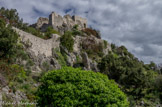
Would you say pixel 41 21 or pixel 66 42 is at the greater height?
pixel 41 21

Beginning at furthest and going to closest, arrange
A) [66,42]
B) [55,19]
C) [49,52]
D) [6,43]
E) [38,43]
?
[55,19]
[66,42]
[49,52]
[38,43]
[6,43]

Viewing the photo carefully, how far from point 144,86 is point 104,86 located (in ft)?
57.7

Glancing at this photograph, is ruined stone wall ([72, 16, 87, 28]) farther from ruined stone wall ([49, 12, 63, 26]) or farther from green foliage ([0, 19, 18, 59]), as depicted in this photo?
green foliage ([0, 19, 18, 59])

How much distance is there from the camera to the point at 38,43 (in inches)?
976

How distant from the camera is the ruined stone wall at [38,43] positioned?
73.5 ft

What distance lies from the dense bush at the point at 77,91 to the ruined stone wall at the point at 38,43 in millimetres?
15005

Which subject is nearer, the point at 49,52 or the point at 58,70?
the point at 58,70

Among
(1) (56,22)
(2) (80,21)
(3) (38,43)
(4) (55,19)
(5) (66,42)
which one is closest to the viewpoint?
(3) (38,43)

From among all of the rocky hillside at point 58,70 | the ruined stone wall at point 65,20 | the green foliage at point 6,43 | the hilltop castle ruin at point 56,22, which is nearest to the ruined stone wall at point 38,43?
the rocky hillside at point 58,70

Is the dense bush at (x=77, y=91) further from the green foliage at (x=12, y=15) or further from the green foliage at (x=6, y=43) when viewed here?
the green foliage at (x=12, y=15)

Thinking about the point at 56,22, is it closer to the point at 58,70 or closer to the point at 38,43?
the point at 38,43

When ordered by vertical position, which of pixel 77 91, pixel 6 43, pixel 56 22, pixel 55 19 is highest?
pixel 55 19

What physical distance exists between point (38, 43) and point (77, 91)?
730 inches

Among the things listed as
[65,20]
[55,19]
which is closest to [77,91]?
[55,19]
